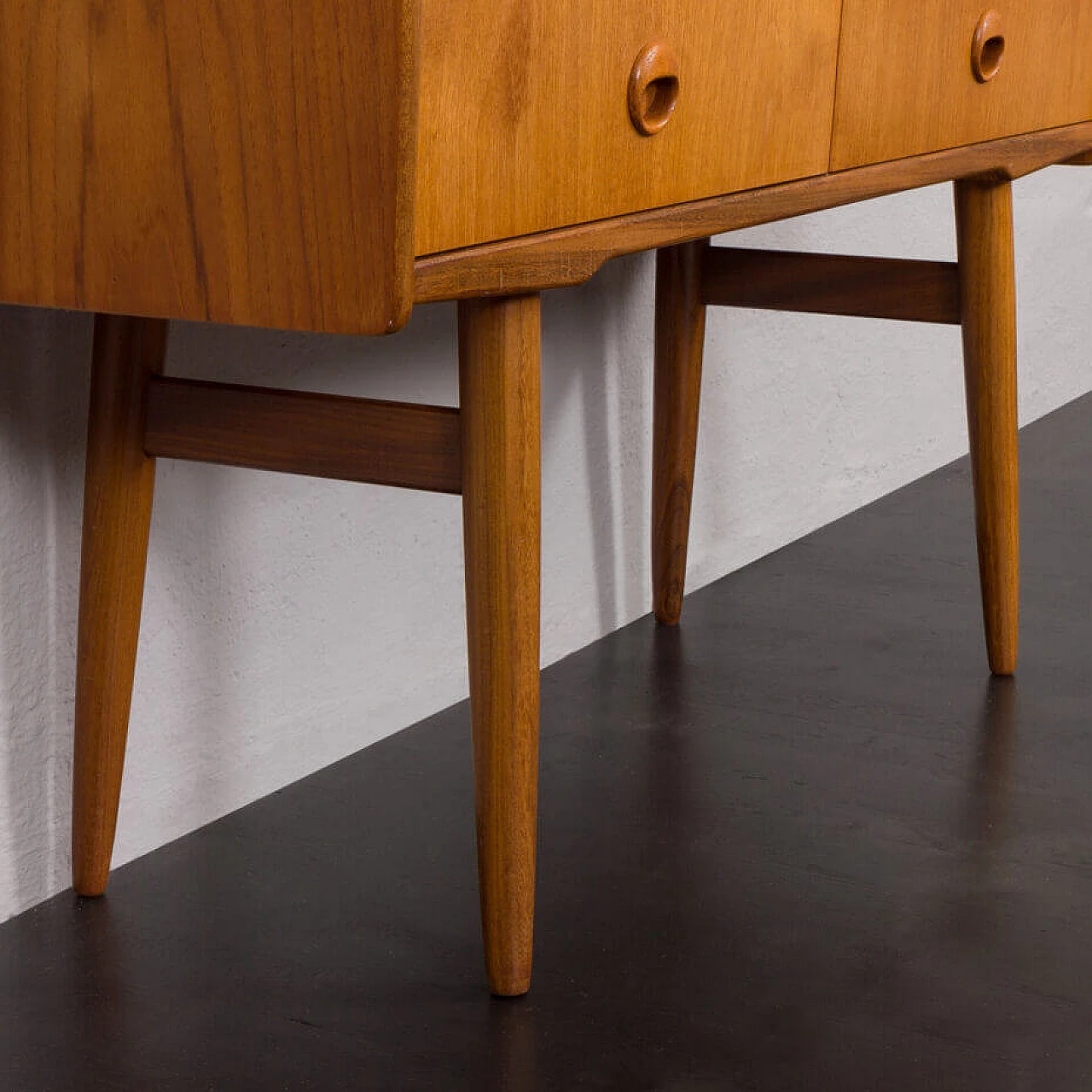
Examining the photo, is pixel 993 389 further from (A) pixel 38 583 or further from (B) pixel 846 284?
(A) pixel 38 583

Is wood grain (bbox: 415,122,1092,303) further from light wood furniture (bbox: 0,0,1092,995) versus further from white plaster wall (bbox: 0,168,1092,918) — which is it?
white plaster wall (bbox: 0,168,1092,918)

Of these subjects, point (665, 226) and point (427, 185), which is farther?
point (665, 226)

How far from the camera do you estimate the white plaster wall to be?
44.1 inches

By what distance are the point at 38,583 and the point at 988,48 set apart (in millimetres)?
817

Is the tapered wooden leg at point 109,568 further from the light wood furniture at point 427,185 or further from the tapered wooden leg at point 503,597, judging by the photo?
the tapered wooden leg at point 503,597

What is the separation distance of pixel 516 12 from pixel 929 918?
641mm

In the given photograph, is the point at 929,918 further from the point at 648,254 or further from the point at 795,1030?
the point at 648,254

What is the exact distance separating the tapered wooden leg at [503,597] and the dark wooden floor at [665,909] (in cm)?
7

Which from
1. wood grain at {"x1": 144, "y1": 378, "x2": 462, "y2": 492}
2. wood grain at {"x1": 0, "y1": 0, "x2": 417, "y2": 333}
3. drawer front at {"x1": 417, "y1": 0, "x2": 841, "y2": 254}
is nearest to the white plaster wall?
wood grain at {"x1": 144, "y1": 378, "x2": 462, "y2": 492}

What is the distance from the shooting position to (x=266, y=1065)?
0.95m

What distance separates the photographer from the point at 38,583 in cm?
112

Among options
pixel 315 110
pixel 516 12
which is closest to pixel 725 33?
pixel 516 12

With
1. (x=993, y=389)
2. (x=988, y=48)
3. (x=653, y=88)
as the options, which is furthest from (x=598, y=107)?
(x=993, y=389)

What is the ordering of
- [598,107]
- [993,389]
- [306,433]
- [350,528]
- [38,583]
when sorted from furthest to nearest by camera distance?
1. [993,389]
2. [350,528]
3. [38,583]
4. [306,433]
5. [598,107]
